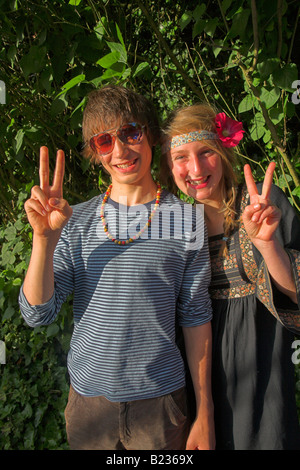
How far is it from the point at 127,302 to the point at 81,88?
3.47 feet

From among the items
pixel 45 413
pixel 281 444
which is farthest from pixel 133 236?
pixel 45 413

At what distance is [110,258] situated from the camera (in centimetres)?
131

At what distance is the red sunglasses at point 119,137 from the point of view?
1342 millimetres

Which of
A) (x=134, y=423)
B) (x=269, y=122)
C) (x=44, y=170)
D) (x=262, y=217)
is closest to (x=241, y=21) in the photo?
(x=269, y=122)

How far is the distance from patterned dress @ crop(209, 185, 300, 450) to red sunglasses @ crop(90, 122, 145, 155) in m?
0.50

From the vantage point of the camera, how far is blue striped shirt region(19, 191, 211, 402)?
127 centimetres

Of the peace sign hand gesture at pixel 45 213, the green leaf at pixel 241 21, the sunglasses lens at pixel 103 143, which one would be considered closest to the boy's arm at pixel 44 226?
the peace sign hand gesture at pixel 45 213

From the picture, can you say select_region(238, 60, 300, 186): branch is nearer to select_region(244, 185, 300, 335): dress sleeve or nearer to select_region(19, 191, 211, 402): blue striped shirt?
select_region(244, 185, 300, 335): dress sleeve

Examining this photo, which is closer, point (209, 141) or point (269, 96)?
point (209, 141)

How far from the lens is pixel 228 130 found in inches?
57.6

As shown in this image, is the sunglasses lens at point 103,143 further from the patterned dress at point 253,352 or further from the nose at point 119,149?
the patterned dress at point 253,352

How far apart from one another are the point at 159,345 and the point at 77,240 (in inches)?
18.1

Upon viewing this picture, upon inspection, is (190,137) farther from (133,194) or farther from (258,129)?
(258,129)
